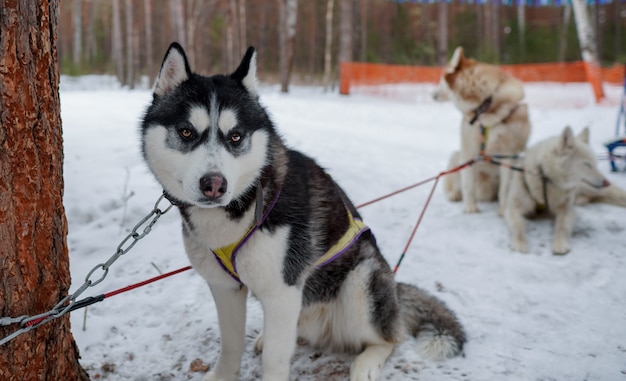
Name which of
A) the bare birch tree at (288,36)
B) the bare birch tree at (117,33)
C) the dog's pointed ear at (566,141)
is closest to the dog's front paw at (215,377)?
the dog's pointed ear at (566,141)

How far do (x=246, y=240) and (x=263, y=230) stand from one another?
0.09 m

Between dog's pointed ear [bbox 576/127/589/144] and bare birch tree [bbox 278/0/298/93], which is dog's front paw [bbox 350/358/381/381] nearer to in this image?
dog's pointed ear [bbox 576/127/589/144]

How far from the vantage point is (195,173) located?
1835 mm

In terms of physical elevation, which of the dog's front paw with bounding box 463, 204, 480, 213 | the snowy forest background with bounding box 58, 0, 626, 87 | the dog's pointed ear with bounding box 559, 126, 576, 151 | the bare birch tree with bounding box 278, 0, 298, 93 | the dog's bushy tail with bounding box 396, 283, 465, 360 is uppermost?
the snowy forest background with bounding box 58, 0, 626, 87

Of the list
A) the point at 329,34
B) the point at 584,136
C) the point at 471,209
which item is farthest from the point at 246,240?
the point at 329,34

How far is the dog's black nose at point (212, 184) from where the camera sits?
1.80 metres

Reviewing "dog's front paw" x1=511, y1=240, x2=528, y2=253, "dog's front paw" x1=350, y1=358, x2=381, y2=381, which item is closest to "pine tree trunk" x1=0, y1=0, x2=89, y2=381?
"dog's front paw" x1=350, y1=358, x2=381, y2=381

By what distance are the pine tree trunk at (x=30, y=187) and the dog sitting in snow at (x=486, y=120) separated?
4.55m

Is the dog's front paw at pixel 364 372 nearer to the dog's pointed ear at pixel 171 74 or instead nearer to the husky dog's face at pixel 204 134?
the husky dog's face at pixel 204 134

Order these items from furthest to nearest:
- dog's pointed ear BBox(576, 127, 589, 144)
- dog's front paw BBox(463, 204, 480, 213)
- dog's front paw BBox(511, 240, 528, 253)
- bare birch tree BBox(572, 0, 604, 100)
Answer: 1. bare birch tree BBox(572, 0, 604, 100)
2. dog's front paw BBox(463, 204, 480, 213)
3. dog's pointed ear BBox(576, 127, 589, 144)
4. dog's front paw BBox(511, 240, 528, 253)

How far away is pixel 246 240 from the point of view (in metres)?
2.05

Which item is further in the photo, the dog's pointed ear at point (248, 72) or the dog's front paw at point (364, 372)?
the dog's front paw at point (364, 372)

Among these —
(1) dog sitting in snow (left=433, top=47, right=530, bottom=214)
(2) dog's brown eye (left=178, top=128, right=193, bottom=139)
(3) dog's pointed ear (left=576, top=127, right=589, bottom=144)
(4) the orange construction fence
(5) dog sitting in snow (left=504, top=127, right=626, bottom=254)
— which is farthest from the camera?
Answer: (4) the orange construction fence

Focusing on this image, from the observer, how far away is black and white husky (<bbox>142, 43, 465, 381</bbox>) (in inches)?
77.7
